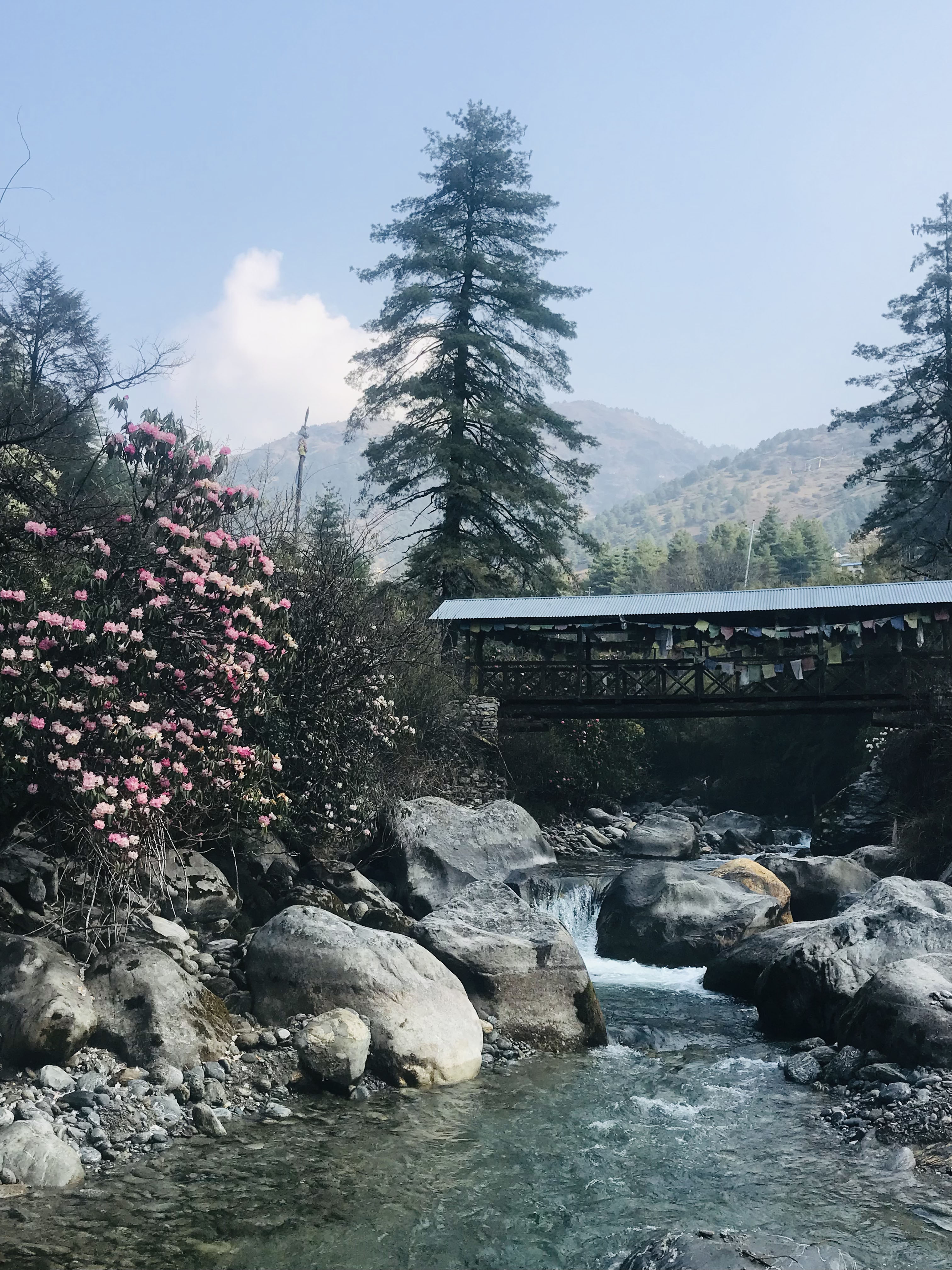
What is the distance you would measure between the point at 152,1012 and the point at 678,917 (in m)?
6.31

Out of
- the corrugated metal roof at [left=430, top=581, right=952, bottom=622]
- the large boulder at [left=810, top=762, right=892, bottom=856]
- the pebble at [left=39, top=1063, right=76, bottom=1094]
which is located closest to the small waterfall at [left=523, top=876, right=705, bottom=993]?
the large boulder at [left=810, top=762, right=892, bottom=856]

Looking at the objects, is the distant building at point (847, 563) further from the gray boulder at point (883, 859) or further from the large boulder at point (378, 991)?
the large boulder at point (378, 991)

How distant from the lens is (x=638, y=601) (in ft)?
64.5

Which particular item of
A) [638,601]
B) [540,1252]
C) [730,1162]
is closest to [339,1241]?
[540,1252]

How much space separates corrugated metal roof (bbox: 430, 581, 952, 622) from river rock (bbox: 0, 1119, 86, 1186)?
46.4ft

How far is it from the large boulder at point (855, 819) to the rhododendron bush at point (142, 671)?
34.1 feet

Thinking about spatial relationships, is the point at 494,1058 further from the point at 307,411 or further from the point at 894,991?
the point at 307,411

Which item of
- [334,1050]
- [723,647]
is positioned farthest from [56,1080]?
[723,647]

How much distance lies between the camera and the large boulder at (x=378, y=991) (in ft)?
23.1

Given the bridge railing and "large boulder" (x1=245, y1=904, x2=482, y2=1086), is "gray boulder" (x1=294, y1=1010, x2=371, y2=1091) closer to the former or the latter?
"large boulder" (x1=245, y1=904, x2=482, y2=1086)

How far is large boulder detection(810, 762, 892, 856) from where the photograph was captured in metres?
16.2

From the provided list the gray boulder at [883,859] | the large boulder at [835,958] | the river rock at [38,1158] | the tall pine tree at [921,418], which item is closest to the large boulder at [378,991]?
the river rock at [38,1158]

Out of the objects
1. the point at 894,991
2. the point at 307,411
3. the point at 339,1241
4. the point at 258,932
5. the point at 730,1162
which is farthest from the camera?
the point at 307,411

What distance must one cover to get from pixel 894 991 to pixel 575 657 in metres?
15.4
